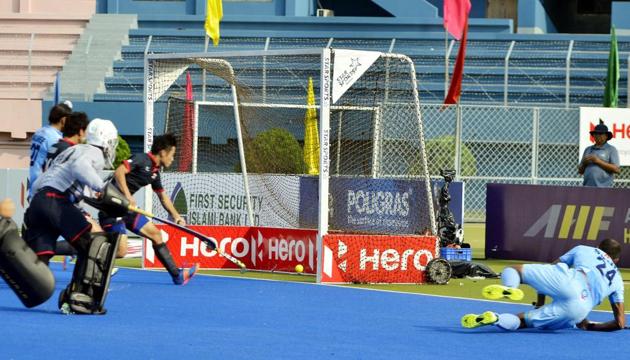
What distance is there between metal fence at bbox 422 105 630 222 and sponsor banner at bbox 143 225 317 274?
44.4 ft

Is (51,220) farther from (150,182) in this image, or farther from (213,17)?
(213,17)

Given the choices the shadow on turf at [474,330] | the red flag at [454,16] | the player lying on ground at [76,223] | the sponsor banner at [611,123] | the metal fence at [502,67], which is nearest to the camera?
the shadow on turf at [474,330]

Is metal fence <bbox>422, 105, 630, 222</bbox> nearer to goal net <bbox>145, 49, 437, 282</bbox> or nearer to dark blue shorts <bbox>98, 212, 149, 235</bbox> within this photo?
goal net <bbox>145, 49, 437, 282</bbox>

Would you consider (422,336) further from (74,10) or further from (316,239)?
(74,10)

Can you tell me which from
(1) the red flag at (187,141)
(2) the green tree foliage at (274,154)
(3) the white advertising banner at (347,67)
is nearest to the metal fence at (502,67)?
(1) the red flag at (187,141)

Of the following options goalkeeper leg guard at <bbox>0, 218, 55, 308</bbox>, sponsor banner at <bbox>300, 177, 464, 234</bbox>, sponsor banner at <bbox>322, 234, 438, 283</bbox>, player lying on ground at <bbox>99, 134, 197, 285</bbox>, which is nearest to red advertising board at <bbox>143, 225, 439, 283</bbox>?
sponsor banner at <bbox>322, 234, 438, 283</bbox>

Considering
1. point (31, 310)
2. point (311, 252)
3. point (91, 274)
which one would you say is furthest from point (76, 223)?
point (311, 252)

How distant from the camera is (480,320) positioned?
36.8 feet

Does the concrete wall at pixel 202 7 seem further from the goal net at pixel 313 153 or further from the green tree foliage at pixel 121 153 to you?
the goal net at pixel 313 153

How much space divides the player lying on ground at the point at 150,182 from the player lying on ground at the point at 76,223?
199cm

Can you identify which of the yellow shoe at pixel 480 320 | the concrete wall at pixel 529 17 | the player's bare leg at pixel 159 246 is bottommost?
the yellow shoe at pixel 480 320

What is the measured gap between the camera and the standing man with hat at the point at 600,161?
19.3m

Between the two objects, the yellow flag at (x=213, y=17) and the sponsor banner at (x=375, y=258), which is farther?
the yellow flag at (x=213, y=17)

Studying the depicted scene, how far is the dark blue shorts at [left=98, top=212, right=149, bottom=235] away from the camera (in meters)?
14.1
